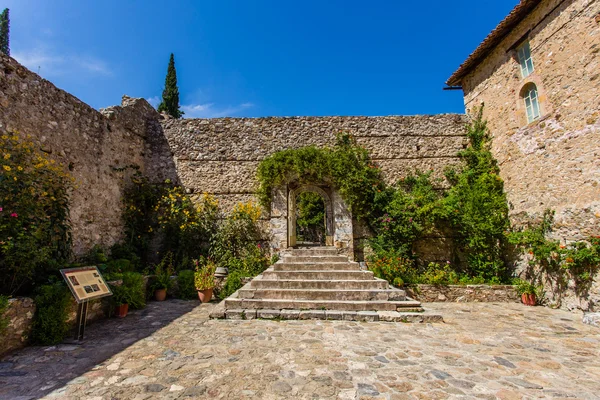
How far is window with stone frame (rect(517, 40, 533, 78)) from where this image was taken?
6641 millimetres

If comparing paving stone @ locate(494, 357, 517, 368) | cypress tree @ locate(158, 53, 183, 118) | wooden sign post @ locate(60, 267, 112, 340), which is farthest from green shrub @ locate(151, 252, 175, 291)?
cypress tree @ locate(158, 53, 183, 118)

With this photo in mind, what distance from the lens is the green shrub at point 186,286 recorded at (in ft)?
21.8

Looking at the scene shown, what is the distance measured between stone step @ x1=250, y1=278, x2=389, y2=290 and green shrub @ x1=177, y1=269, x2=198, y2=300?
1.69m

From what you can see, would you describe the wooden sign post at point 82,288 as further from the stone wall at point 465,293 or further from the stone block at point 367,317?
the stone wall at point 465,293

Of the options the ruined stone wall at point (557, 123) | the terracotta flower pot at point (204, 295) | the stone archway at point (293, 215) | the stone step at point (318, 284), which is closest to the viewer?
the ruined stone wall at point (557, 123)

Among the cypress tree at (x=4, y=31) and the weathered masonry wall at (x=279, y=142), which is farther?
the cypress tree at (x=4, y=31)

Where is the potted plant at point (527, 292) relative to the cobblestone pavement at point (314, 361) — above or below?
above

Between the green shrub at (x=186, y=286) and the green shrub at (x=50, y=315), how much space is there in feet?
8.54

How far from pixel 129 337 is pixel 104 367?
1034mm

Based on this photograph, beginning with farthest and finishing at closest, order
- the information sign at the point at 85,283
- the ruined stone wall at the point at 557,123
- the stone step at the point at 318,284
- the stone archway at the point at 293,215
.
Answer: the stone archway at the point at 293,215 → the stone step at the point at 318,284 → the ruined stone wall at the point at 557,123 → the information sign at the point at 85,283

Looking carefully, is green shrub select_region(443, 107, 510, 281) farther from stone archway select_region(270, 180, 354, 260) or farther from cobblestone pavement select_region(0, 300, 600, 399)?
stone archway select_region(270, 180, 354, 260)

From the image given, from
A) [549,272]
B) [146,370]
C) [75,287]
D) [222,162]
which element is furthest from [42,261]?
[549,272]

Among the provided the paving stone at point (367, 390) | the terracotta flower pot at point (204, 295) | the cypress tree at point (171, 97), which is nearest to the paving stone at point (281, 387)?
the paving stone at point (367, 390)

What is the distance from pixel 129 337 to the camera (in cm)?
413
